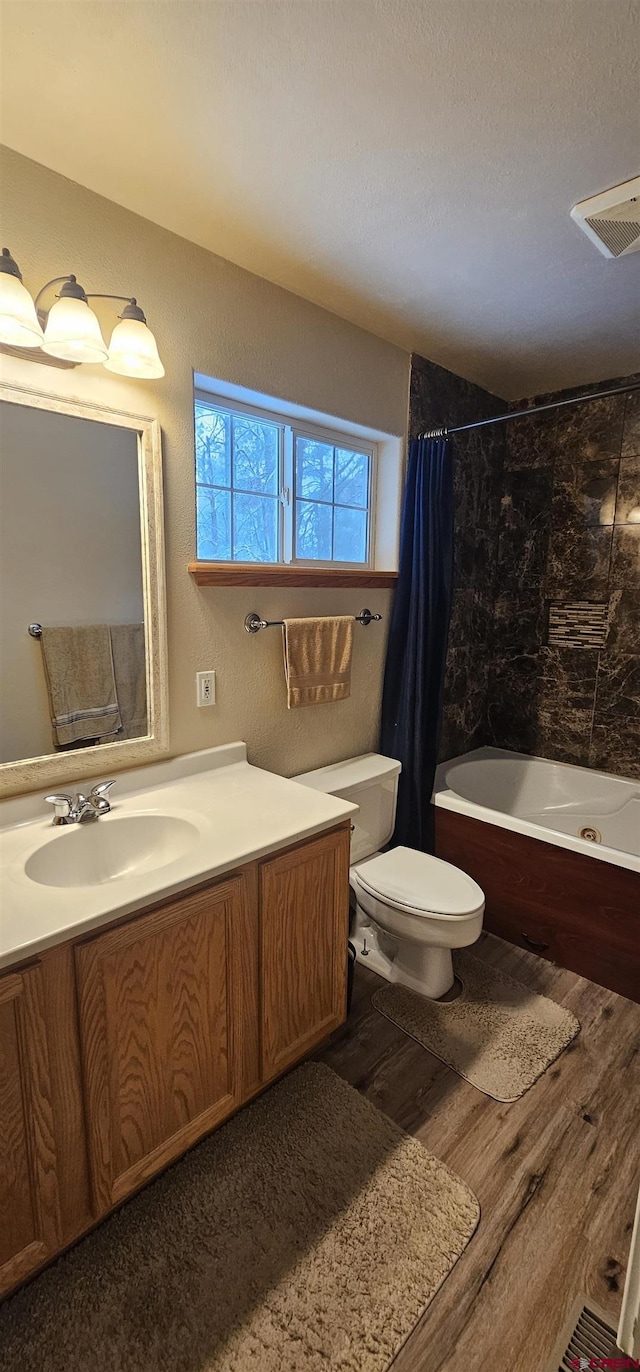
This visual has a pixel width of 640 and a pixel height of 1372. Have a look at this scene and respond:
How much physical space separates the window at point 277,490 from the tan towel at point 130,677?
387 millimetres

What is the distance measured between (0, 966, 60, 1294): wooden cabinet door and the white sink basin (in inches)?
13.8

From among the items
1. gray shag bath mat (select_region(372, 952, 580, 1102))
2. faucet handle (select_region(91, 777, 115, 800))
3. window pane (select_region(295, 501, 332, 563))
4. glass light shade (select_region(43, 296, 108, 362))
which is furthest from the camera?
window pane (select_region(295, 501, 332, 563))

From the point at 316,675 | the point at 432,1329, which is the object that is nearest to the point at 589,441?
the point at 316,675

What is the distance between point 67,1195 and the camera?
1.10 metres

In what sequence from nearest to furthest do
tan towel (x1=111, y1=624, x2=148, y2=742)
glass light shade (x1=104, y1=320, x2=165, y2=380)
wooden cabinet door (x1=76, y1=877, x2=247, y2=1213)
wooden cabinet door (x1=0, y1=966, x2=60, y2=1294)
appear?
1. wooden cabinet door (x1=0, y1=966, x2=60, y2=1294)
2. wooden cabinet door (x1=76, y1=877, x2=247, y2=1213)
3. glass light shade (x1=104, y1=320, x2=165, y2=380)
4. tan towel (x1=111, y1=624, x2=148, y2=742)

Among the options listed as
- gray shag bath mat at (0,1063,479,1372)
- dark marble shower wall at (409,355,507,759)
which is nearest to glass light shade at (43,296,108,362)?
dark marble shower wall at (409,355,507,759)

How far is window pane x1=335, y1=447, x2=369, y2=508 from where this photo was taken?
225 cm

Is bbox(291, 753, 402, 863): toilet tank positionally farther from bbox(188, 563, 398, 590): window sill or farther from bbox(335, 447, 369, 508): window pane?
bbox(335, 447, 369, 508): window pane

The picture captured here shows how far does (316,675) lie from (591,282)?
4.97 ft

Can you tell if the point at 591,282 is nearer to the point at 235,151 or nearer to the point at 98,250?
the point at 235,151

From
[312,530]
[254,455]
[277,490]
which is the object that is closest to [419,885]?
[312,530]

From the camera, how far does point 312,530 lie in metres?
2.17

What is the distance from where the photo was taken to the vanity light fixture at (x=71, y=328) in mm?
1138

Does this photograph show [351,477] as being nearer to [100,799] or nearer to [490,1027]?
[100,799]
